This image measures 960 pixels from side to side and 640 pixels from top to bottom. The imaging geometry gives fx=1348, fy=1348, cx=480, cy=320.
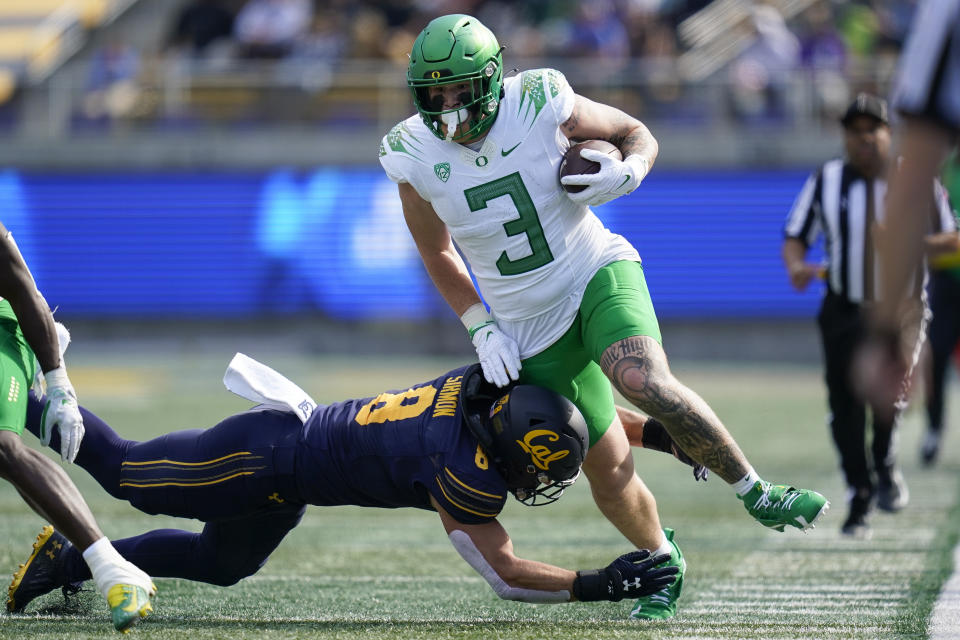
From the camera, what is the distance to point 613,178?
4102mm

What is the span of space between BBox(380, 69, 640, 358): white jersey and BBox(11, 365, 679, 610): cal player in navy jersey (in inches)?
14.0

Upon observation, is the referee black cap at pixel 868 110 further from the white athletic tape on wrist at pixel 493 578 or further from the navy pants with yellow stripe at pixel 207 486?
the navy pants with yellow stripe at pixel 207 486


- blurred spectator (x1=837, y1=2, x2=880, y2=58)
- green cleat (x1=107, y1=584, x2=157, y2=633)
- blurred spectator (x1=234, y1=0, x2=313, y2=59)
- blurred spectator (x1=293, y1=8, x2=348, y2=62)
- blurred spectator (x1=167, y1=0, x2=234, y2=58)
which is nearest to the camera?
green cleat (x1=107, y1=584, x2=157, y2=633)

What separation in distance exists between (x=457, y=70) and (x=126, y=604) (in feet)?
5.94

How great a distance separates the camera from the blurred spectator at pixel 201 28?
16734 mm

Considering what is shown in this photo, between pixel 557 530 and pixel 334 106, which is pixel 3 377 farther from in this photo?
pixel 334 106

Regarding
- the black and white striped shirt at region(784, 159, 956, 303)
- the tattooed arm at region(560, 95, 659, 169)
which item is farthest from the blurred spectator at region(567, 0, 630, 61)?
the tattooed arm at region(560, 95, 659, 169)

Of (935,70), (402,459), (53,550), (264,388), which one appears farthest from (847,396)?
(935,70)

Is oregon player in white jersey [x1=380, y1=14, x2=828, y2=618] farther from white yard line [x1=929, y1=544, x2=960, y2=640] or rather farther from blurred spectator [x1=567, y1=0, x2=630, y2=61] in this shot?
blurred spectator [x1=567, y1=0, x2=630, y2=61]

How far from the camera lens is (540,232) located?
428cm

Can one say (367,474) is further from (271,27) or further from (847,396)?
(271,27)

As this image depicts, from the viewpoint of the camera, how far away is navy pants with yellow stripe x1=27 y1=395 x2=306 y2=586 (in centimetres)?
391

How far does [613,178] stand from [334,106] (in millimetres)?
12119

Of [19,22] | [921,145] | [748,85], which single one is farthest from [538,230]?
[19,22]
